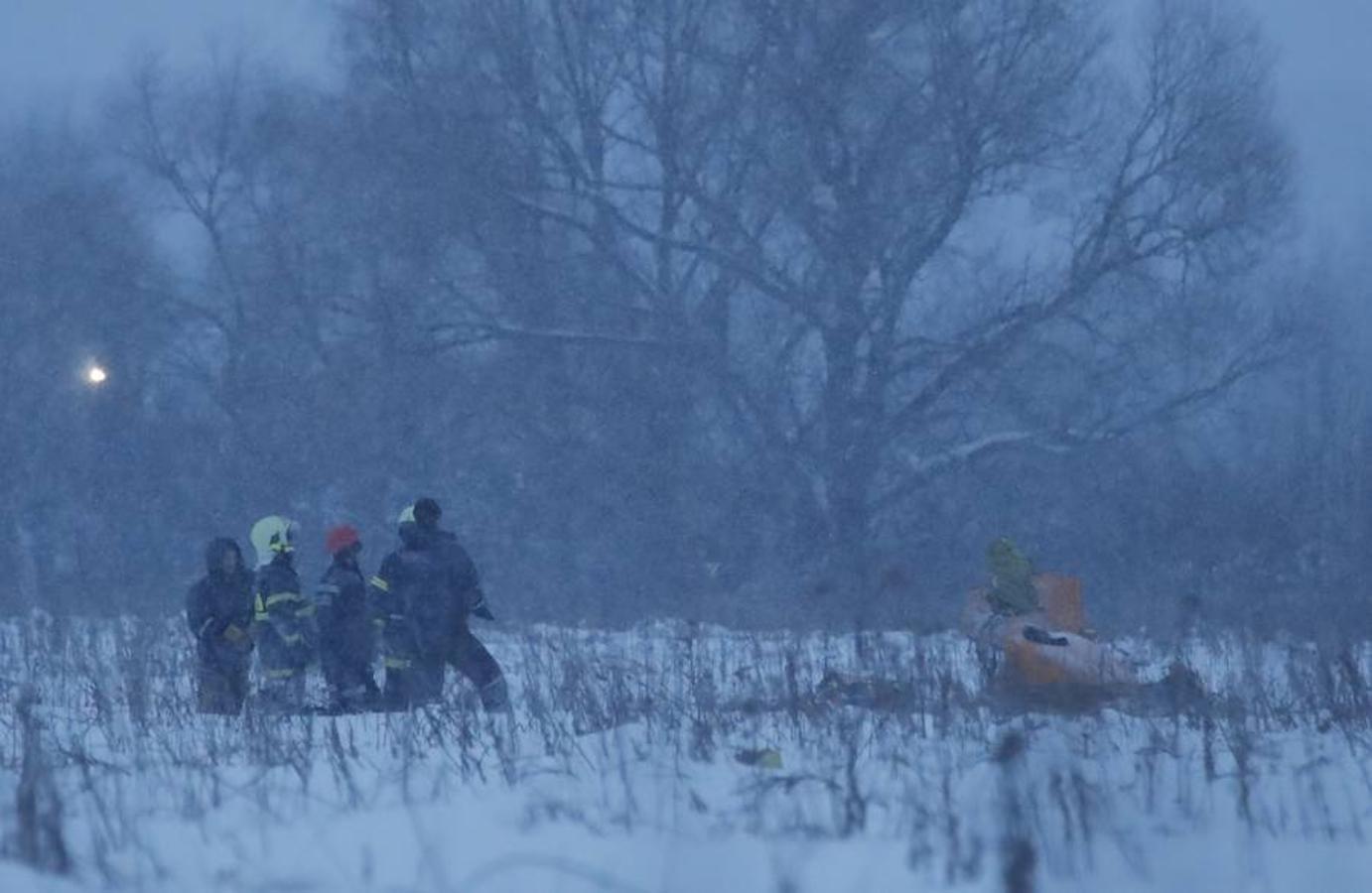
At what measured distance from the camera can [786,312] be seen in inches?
1037

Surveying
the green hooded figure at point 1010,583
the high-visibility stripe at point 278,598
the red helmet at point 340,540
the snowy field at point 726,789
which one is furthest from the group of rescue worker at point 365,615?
the green hooded figure at point 1010,583

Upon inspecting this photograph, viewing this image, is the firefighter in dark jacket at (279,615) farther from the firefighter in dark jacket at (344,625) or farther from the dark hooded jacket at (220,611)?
the firefighter in dark jacket at (344,625)

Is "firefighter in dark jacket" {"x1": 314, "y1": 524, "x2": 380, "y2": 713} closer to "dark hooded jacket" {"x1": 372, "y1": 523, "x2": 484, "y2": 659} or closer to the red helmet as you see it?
the red helmet

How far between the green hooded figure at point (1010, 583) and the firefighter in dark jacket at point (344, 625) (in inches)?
145

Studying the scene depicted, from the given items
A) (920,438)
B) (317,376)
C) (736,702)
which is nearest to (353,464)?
(317,376)

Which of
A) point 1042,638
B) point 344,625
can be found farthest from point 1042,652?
point 344,625

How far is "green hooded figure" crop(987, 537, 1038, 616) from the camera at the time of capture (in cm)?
1159

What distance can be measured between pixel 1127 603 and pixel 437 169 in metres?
10.8

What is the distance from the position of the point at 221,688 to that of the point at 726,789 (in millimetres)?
4624

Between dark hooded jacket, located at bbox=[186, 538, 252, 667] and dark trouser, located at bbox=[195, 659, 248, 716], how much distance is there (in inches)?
1.7

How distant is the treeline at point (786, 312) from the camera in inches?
987

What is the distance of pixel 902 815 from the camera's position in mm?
6539

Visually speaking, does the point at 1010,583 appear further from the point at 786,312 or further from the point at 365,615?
the point at 786,312

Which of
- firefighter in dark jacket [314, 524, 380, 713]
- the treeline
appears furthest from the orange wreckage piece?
the treeline
